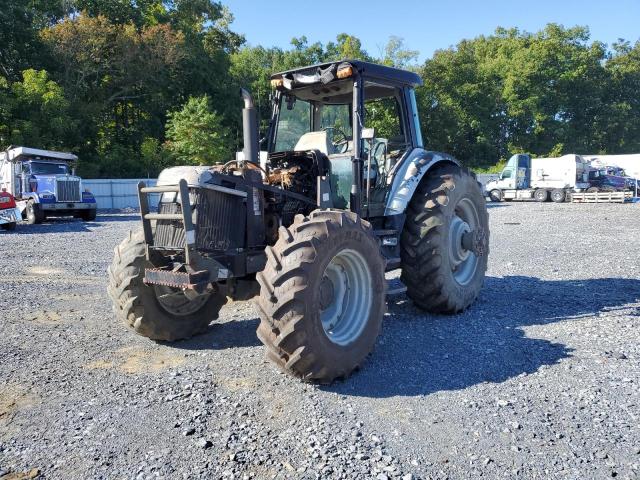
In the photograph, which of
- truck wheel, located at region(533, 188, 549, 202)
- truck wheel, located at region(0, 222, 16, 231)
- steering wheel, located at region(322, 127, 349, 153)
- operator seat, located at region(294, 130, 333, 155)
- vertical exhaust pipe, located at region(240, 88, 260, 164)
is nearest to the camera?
vertical exhaust pipe, located at region(240, 88, 260, 164)

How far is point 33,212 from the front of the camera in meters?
19.0

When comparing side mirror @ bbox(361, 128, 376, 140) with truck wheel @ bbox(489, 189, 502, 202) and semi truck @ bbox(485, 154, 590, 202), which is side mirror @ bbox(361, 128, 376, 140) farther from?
truck wheel @ bbox(489, 189, 502, 202)

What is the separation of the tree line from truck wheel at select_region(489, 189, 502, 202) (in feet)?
35.4

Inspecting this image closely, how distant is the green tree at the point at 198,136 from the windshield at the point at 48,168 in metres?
10.4

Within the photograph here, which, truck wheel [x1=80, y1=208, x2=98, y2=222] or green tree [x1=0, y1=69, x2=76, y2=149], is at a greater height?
green tree [x1=0, y1=69, x2=76, y2=149]

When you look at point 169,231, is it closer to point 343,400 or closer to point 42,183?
point 343,400

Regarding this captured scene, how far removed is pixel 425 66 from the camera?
151 ft

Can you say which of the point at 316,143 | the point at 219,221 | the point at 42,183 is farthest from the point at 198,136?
the point at 219,221

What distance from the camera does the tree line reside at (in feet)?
99.9

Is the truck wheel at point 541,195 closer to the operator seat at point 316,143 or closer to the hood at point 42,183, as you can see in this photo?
the hood at point 42,183

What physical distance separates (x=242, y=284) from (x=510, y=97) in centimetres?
4793

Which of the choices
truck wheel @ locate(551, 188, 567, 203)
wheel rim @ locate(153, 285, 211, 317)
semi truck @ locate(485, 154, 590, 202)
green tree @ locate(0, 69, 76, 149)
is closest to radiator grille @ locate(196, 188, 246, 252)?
wheel rim @ locate(153, 285, 211, 317)

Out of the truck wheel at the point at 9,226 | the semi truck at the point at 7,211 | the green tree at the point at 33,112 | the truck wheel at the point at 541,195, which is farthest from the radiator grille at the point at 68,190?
the truck wheel at the point at 541,195

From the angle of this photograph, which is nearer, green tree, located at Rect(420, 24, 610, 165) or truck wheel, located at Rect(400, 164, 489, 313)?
truck wheel, located at Rect(400, 164, 489, 313)
